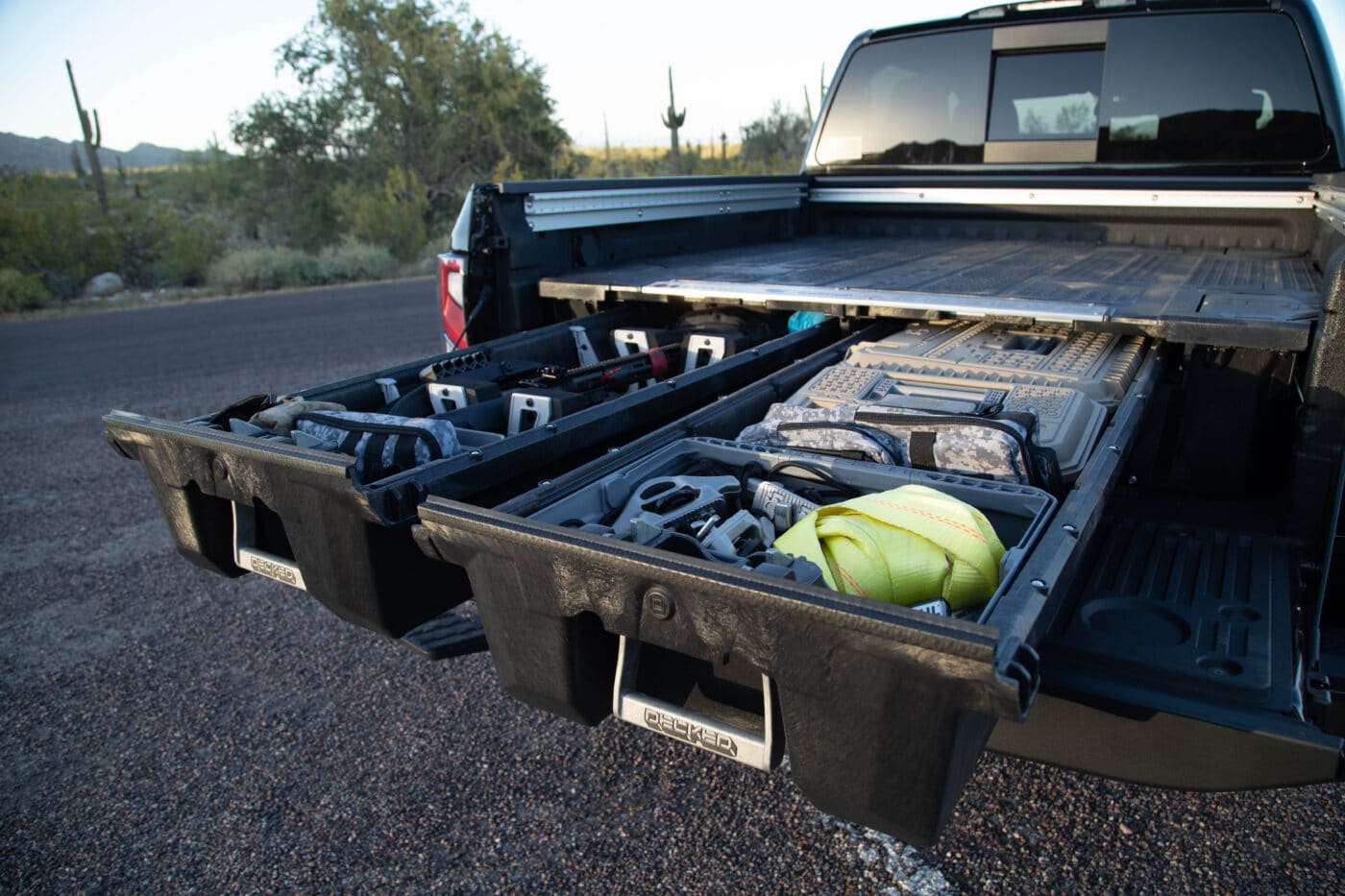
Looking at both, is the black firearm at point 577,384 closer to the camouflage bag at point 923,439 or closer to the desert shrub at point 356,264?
the camouflage bag at point 923,439

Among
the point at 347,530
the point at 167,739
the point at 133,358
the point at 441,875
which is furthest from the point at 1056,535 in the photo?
the point at 133,358

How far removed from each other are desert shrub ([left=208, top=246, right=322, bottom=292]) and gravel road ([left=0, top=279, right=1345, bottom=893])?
1412 centimetres

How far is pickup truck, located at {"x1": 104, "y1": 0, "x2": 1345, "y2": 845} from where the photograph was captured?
4.42 feet

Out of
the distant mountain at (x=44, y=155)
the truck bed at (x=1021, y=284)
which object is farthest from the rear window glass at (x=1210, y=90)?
the distant mountain at (x=44, y=155)

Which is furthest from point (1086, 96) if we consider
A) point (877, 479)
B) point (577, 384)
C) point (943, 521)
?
point (943, 521)

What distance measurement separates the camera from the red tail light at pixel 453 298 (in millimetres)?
3248

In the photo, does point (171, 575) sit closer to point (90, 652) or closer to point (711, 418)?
point (90, 652)

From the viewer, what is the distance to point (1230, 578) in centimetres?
193

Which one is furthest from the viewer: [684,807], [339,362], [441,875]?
[339,362]

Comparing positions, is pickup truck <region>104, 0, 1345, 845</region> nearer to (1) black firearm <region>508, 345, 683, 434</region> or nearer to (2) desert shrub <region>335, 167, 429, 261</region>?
(1) black firearm <region>508, 345, 683, 434</region>

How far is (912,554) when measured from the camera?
154 centimetres

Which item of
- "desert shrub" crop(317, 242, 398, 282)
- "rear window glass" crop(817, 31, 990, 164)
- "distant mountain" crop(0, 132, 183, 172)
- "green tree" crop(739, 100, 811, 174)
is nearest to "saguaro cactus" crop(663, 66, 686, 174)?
"green tree" crop(739, 100, 811, 174)

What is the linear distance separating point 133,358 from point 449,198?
1713 centimetres

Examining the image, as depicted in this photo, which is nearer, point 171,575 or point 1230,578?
point 1230,578
